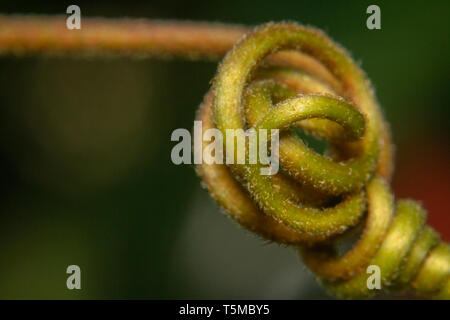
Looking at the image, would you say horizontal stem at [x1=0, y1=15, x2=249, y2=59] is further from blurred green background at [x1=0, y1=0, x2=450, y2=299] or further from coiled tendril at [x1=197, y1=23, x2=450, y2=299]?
blurred green background at [x1=0, y1=0, x2=450, y2=299]

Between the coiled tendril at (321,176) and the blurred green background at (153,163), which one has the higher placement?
the blurred green background at (153,163)

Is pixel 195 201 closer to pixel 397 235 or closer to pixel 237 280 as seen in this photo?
pixel 237 280

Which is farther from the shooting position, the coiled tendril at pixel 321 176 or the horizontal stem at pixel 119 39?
the horizontal stem at pixel 119 39
